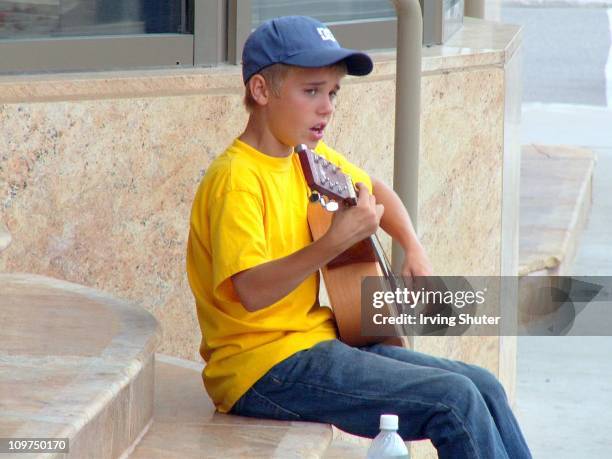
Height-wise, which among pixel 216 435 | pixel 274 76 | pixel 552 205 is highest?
pixel 274 76

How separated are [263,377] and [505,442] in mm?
598

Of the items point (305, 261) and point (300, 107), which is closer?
point (305, 261)

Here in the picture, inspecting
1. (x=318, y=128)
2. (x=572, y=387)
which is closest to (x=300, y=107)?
(x=318, y=128)

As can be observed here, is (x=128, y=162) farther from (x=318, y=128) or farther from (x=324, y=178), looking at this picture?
(x=324, y=178)

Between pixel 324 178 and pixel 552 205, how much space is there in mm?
6425

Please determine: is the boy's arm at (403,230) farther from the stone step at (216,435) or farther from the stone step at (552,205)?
the stone step at (552,205)

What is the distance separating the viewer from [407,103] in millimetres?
3762

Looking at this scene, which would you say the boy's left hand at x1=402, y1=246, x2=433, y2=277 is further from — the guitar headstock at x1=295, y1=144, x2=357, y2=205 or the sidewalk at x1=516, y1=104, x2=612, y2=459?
the sidewalk at x1=516, y1=104, x2=612, y2=459

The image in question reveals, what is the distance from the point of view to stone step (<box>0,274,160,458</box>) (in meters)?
2.83

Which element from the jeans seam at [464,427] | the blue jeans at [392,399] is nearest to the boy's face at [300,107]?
the blue jeans at [392,399]

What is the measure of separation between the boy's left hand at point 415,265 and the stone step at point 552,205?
3865 mm

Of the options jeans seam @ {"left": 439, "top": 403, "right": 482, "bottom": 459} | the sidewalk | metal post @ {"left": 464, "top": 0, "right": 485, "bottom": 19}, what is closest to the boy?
jeans seam @ {"left": 439, "top": 403, "right": 482, "bottom": 459}

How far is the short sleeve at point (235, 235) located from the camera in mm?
3143

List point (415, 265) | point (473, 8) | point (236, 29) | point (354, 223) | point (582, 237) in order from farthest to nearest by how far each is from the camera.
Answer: point (582, 237) → point (473, 8) → point (236, 29) → point (415, 265) → point (354, 223)
